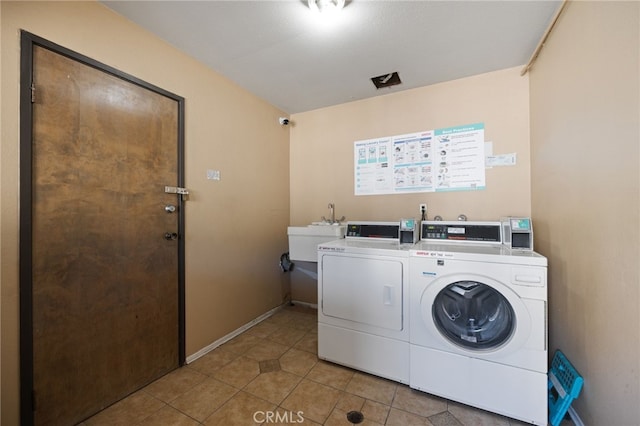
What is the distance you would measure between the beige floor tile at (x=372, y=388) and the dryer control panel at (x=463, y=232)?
1126mm

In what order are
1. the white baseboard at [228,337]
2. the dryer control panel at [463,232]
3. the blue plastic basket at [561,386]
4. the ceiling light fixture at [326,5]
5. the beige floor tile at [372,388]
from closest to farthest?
1. the blue plastic basket at [561,386]
2. the ceiling light fixture at [326,5]
3. the beige floor tile at [372,388]
4. the dryer control panel at [463,232]
5. the white baseboard at [228,337]

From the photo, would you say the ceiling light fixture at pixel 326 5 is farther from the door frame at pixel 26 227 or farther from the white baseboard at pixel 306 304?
the white baseboard at pixel 306 304

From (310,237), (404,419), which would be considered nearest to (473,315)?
(404,419)

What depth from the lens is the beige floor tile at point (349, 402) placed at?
148cm

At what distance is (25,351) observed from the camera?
116 cm

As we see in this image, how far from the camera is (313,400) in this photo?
154 cm

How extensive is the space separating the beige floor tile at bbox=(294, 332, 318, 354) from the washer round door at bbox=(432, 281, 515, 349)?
110 centimetres

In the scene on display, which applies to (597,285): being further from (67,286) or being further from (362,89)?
(67,286)

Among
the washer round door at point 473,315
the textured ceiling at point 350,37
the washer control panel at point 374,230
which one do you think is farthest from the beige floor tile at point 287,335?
the textured ceiling at point 350,37

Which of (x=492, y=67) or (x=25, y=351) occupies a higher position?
(x=492, y=67)

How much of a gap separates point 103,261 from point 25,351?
19.2 inches

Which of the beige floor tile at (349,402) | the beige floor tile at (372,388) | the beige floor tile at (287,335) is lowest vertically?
the beige floor tile at (372,388)

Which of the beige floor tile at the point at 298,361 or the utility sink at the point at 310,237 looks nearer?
the beige floor tile at the point at 298,361

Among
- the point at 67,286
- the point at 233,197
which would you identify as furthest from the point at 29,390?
the point at 233,197
